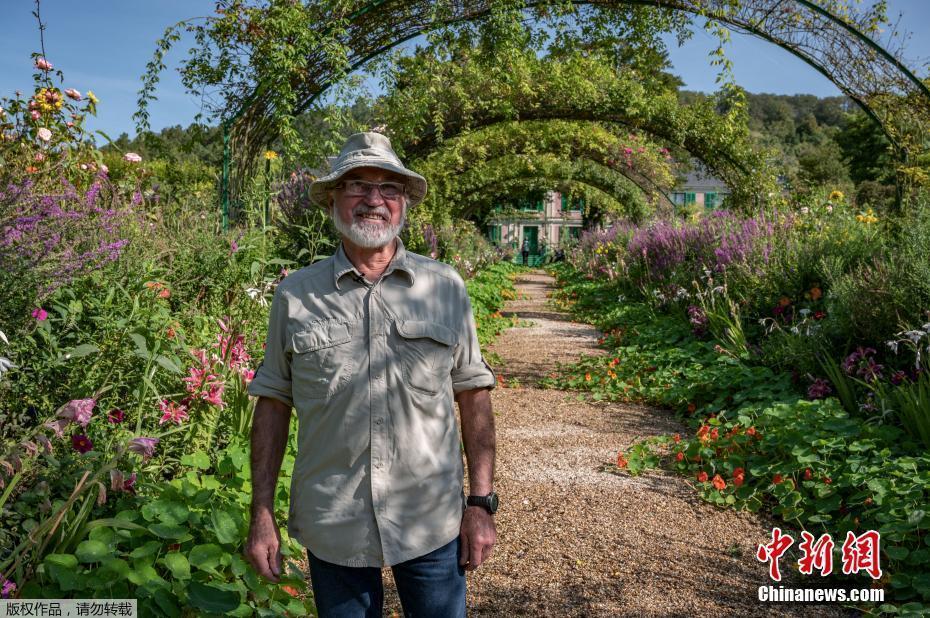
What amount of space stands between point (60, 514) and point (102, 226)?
6.79 ft

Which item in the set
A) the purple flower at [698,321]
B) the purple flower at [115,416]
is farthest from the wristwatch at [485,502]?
the purple flower at [698,321]

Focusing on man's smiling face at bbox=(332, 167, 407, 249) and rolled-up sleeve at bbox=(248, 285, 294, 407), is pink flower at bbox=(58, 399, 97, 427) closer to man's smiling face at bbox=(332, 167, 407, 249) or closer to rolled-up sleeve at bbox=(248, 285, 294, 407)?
rolled-up sleeve at bbox=(248, 285, 294, 407)

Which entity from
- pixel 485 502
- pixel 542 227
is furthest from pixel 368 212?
pixel 542 227

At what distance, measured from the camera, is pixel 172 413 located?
2994mm

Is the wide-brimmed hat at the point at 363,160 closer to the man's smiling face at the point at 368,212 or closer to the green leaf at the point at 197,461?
the man's smiling face at the point at 368,212

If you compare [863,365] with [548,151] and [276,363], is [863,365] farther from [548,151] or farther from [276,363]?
[548,151]

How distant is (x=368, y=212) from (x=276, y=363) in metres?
0.43

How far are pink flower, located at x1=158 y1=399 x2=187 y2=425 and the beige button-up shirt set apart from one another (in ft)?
4.46

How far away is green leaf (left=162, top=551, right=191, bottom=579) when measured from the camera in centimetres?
211

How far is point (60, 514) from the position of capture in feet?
6.38

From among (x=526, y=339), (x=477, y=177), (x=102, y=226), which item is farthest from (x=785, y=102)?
(x=102, y=226)

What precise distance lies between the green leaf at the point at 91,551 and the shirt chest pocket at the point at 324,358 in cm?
91

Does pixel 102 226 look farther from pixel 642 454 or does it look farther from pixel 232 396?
pixel 642 454

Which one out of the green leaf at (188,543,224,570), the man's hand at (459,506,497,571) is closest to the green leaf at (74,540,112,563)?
the green leaf at (188,543,224,570)
